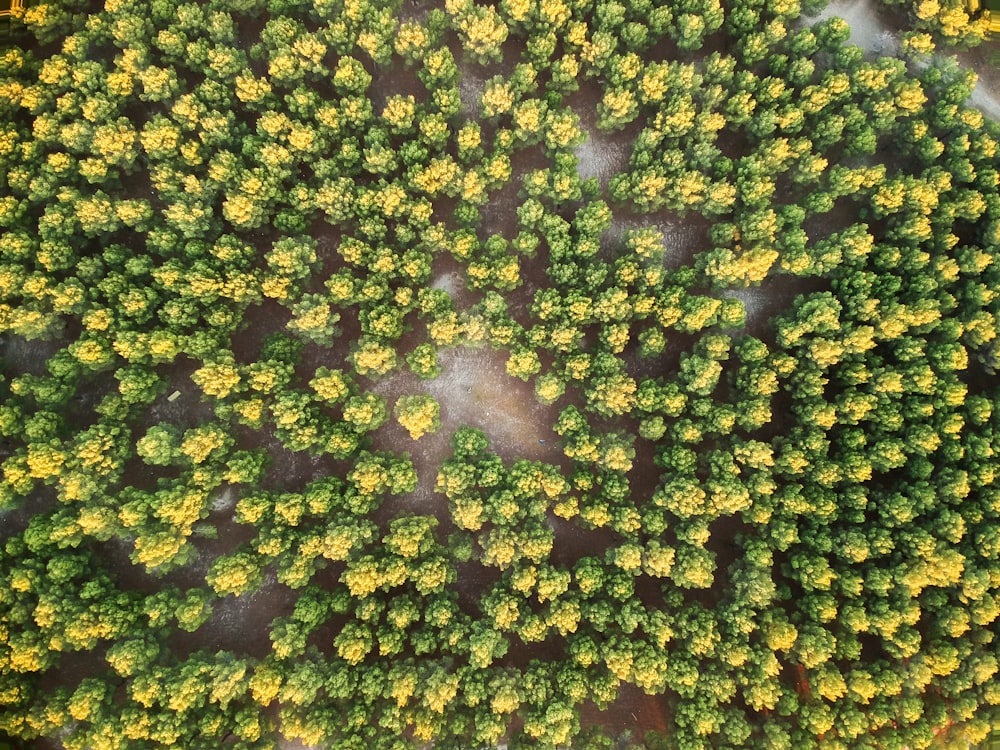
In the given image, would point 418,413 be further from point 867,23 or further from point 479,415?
point 867,23

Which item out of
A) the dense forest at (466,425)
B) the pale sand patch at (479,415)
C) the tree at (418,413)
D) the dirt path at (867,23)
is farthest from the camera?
the dirt path at (867,23)

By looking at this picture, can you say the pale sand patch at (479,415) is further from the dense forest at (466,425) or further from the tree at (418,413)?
the tree at (418,413)

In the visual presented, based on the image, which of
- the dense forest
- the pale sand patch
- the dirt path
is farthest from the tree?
the dirt path

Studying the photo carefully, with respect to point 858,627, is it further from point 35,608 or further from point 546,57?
point 35,608

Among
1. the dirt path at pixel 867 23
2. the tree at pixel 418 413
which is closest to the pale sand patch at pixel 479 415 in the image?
the tree at pixel 418 413

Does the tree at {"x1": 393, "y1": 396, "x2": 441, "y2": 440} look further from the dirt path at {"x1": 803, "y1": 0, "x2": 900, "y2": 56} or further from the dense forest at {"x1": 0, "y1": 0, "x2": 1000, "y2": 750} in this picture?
the dirt path at {"x1": 803, "y1": 0, "x2": 900, "y2": 56}

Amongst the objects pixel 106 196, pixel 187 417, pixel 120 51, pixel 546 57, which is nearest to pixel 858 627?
pixel 546 57

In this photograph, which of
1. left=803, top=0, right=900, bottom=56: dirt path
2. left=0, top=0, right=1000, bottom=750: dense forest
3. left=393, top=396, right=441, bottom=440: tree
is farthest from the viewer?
left=803, top=0, right=900, bottom=56: dirt path

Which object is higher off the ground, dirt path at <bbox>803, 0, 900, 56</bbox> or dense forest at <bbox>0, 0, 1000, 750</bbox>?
dirt path at <bbox>803, 0, 900, 56</bbox>
